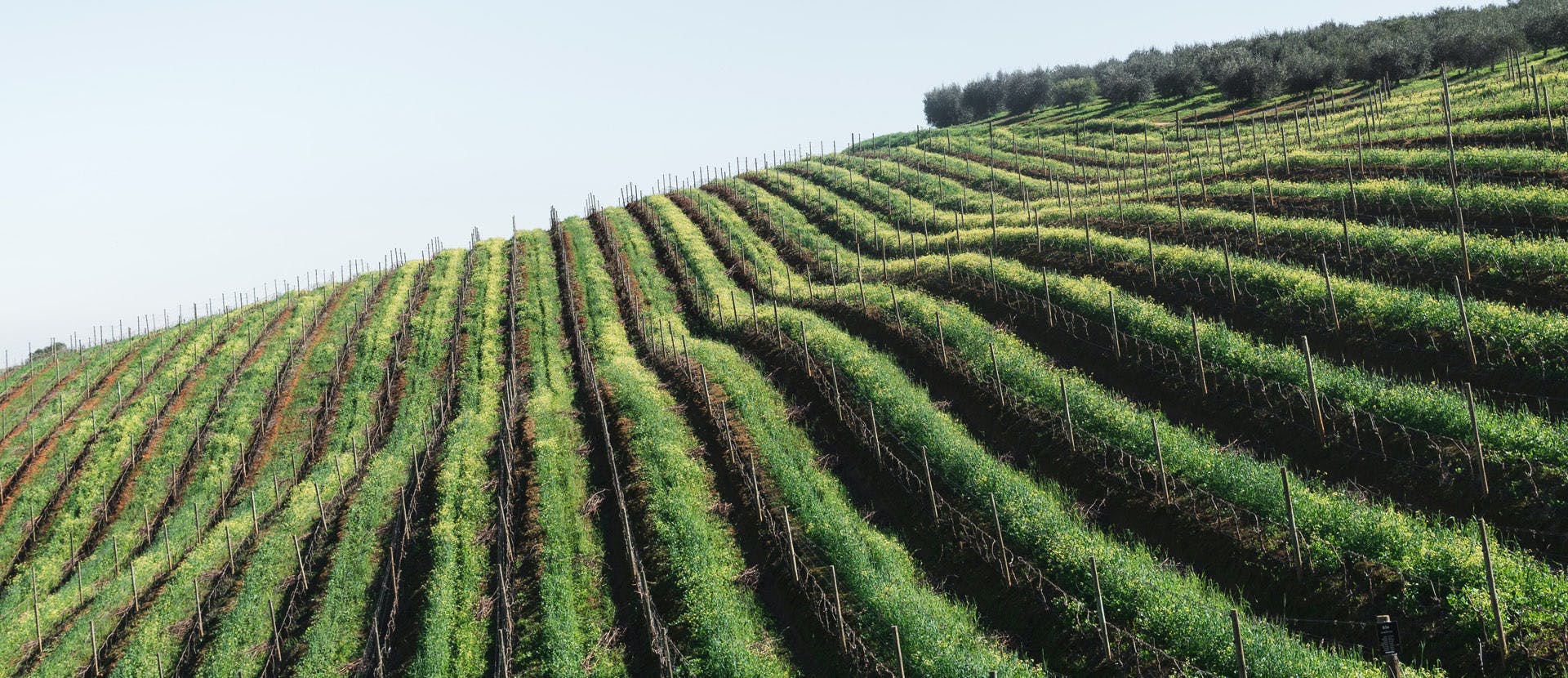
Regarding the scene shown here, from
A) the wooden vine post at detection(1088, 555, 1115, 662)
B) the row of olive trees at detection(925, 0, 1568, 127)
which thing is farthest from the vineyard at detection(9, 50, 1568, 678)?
the row of olive trees at detection(925, 0, 1568, 127)

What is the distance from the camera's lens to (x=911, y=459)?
114ft

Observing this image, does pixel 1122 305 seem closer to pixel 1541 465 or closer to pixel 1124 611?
pixel 1541 465

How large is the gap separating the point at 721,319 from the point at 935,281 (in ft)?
41.9

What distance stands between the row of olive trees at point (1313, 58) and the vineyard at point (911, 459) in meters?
29.0

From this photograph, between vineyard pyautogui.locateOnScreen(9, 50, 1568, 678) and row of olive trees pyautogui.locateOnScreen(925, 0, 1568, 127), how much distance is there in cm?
2901

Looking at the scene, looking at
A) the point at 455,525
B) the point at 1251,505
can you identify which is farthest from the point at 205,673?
the point at 1251,505

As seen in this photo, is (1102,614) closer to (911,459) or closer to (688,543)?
(911,459)

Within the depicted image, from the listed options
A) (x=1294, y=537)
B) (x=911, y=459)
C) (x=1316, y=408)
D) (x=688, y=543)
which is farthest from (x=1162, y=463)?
(x=688, y=543)

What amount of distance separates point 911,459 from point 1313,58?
8998cm

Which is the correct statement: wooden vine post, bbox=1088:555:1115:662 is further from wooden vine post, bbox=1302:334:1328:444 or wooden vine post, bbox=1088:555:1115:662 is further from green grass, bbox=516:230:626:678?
green grass, bbox=516:230:626:678

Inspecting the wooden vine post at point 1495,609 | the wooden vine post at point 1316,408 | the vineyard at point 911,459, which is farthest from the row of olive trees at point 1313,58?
the wooden vine post at point 1495,609

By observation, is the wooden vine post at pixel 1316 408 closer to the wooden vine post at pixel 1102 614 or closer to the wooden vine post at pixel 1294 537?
the wooden vine post at pixel 1294 537

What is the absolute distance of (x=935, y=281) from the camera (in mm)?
55594

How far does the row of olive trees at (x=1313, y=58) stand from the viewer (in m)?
92.4
